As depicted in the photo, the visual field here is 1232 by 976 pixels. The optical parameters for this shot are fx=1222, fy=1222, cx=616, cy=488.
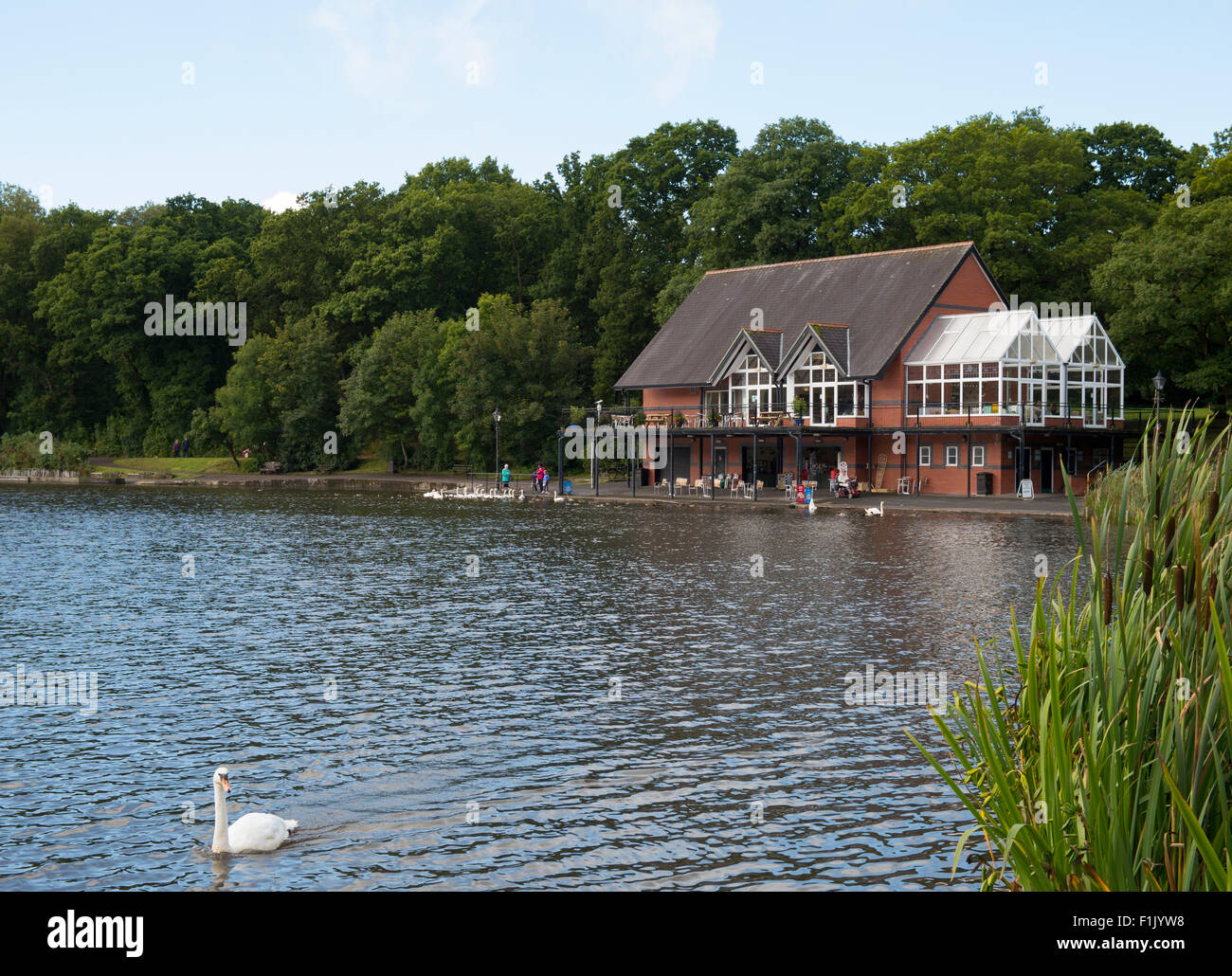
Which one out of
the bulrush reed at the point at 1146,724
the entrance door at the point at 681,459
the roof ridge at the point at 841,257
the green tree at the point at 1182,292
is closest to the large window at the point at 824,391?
the entrance door at the point at 681,459

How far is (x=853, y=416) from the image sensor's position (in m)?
60.6

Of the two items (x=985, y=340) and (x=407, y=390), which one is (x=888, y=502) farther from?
(x=407, y=390)

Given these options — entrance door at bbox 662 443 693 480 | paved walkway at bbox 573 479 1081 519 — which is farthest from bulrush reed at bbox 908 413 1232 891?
entrance door at bbox 662 443 693 480

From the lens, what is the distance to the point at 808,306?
66.9m

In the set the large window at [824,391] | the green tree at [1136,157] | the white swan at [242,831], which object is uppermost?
the green tree at [1136,157]

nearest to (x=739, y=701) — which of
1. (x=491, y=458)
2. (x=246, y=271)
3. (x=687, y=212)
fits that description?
(x=491, y=458)

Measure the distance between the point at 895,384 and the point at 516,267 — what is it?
47159 millimetres

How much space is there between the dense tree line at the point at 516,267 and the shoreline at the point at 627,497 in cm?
473

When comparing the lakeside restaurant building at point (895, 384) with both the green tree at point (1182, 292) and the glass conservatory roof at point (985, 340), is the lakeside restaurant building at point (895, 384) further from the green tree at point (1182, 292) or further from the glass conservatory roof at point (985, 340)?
the green tree at point (1182, 292)

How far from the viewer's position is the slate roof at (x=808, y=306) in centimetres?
6122

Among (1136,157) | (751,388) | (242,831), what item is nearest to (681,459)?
(751,388)

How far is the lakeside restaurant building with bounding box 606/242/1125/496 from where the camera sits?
5659 centimetres
